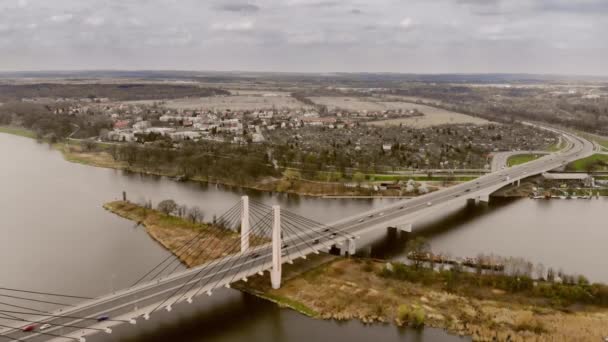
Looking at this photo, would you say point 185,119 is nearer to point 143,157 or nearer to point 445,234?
point 143,157

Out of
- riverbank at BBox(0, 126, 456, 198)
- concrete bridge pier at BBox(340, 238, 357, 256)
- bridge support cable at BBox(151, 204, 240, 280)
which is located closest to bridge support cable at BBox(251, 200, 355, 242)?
concrete bridge pier at BBox(340, 238, 357, 256)

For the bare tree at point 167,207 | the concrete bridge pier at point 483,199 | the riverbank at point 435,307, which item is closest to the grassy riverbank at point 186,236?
the bare tree at point 167,207

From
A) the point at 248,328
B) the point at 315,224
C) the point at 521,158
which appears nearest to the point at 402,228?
the point at 315,224

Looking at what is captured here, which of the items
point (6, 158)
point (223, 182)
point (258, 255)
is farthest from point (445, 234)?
point (6, 158)

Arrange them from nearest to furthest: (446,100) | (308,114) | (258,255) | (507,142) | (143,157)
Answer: (258,255) < (143,157) < (507,142) < (308,114) < (446,100)

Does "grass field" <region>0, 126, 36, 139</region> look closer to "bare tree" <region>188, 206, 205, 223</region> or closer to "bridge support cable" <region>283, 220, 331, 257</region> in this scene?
"bare tree" <region>188, 206, 205, 223</region>

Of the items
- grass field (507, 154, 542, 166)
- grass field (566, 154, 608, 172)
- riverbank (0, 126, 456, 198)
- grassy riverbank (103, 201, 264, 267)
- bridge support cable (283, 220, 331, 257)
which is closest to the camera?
bridge support cable (283, 220, 331, 257)

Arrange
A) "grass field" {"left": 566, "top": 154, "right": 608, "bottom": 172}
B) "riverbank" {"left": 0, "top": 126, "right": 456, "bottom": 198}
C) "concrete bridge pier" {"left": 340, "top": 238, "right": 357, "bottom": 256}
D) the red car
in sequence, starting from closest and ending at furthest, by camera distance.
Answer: the red car → "concrete bridge pier" {"left": 340, "top": 238, "right": 357, "bottom": 256} → "riverbank" {"left": 0, "top": 126, "right": 456, "bottom": 198} → "grass field" {"left": 566, "top": 154, "right": 608, "bottom": 172}
